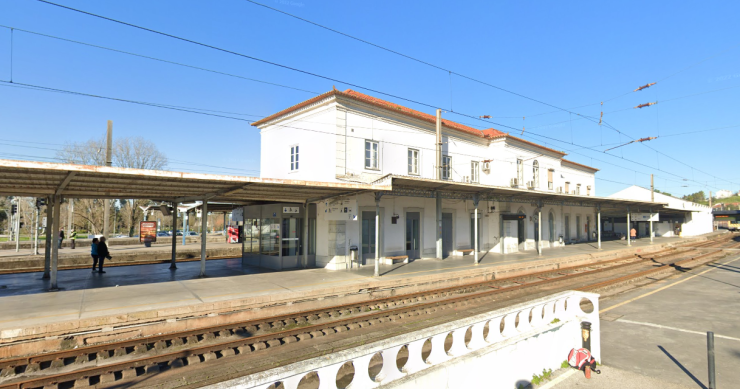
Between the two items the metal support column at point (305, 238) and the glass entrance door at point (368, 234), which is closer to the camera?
the metal support column at point (305, 238)

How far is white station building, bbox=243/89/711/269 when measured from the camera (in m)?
16.8

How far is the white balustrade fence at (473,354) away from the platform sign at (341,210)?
9.19m

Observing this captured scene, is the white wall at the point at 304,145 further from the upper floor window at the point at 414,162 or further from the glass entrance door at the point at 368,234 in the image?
the upper floor window at the point at 414,162

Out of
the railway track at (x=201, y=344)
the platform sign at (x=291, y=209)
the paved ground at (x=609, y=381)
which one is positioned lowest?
the railway track at (x=201, y=344)

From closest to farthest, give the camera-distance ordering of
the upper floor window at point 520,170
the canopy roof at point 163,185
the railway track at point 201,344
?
1. the railway track at point 201,344
2. the canopy roof at point 163,185
3. the upper floor window at point 520,170

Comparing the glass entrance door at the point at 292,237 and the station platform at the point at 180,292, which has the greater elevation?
the glass entrance door at the point at 292,237

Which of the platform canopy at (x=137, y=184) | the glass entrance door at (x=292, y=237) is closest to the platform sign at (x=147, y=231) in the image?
the platform canopy at (x=137, y=184)

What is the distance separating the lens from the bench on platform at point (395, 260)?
60.1ft

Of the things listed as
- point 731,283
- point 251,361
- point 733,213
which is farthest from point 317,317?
point 733,213

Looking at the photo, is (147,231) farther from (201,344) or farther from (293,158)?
(201,344)

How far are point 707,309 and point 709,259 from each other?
19.6m

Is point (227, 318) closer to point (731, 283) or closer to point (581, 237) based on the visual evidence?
point (731, 283)

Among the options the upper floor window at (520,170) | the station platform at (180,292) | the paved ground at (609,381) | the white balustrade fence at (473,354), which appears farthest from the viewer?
the upper floor window at (520,170)

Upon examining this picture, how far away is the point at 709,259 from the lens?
24.7 metres
